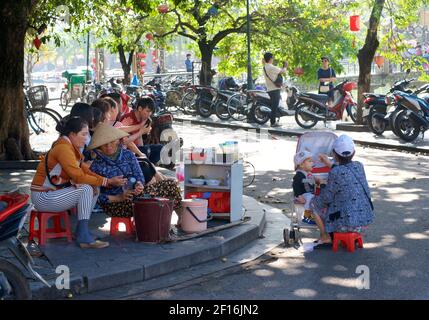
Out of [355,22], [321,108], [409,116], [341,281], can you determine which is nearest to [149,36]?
[355,22]

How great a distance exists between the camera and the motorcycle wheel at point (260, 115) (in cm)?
2336

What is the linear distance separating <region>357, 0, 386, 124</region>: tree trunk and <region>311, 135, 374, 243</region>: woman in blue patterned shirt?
12.7 metres

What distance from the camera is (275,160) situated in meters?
15.6

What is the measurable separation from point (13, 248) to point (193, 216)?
292cm

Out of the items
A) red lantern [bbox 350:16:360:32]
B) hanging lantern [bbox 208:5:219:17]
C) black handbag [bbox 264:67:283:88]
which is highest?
hanging lantern [bbox 208:5:219:17]

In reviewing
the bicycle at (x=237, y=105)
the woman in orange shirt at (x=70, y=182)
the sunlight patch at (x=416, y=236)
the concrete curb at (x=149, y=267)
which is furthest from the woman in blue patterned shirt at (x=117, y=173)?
the bicycle at (x=237, y=105)

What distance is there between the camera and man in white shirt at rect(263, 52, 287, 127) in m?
21.7

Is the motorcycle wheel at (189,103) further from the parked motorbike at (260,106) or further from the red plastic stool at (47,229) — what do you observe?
the red plastic stool at (47,229)

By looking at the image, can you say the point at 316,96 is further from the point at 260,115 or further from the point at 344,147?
the point at 344,147

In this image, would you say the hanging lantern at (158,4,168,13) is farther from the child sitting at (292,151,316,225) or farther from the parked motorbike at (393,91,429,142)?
the child sitting at (292,151,316,225)

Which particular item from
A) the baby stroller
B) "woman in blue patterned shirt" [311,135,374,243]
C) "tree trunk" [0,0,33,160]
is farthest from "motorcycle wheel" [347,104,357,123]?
"woman in blue patterned shirt" [311,135,374,243]

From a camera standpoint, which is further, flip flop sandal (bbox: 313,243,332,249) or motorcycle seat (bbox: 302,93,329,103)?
motorcycle seat (bbox: 302,93,329,103)

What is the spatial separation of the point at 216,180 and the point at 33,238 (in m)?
2.24

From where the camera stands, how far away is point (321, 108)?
71.9 ft
